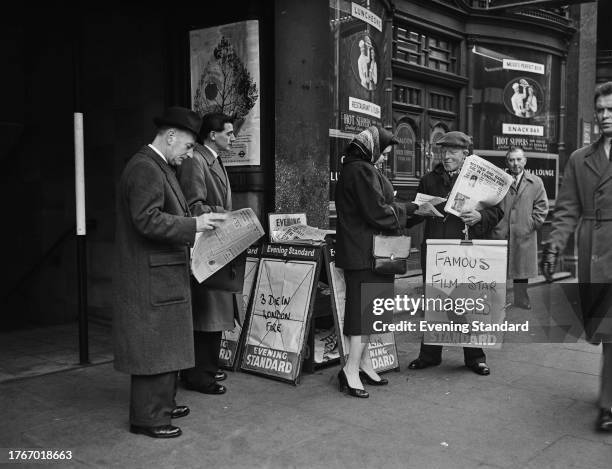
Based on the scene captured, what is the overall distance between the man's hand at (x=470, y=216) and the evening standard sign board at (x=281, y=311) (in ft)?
3.85

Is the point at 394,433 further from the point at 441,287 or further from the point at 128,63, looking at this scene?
the point at 128,63

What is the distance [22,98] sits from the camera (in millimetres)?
8680

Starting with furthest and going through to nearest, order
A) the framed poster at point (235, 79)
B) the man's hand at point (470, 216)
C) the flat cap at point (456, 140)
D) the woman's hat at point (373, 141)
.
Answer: the framed poster at point (235, 79), the flat cap at point (456, 140), the man's hand at point (470, 216), the woman's hat at point (373, 141)

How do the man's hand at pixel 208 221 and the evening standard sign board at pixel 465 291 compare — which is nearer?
the man's hand at pixel 208 221

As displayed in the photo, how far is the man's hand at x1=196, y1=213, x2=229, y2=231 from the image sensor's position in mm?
3799

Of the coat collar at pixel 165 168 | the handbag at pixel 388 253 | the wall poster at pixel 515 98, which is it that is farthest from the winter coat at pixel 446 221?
the wall poster at pixel 515 98

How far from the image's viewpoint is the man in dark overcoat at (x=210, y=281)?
4605mm

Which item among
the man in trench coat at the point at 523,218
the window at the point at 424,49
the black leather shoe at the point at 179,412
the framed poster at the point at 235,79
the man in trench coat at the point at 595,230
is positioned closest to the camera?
the man in trench coat at the point at 595,230

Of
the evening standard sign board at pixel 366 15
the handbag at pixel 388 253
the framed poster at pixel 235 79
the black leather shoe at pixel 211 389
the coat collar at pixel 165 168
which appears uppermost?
the evening standard sign board at pixel 366 15

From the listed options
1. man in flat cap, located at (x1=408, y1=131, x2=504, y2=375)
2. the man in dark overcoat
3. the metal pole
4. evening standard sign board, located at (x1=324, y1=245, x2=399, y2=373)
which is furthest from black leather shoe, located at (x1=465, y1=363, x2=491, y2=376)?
the metal pole

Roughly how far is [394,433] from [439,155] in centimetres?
602

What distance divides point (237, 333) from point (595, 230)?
2.85m

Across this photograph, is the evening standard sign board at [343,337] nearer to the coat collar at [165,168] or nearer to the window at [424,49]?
the coat collar at [165,168]

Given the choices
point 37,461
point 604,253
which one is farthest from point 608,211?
point 37,461
